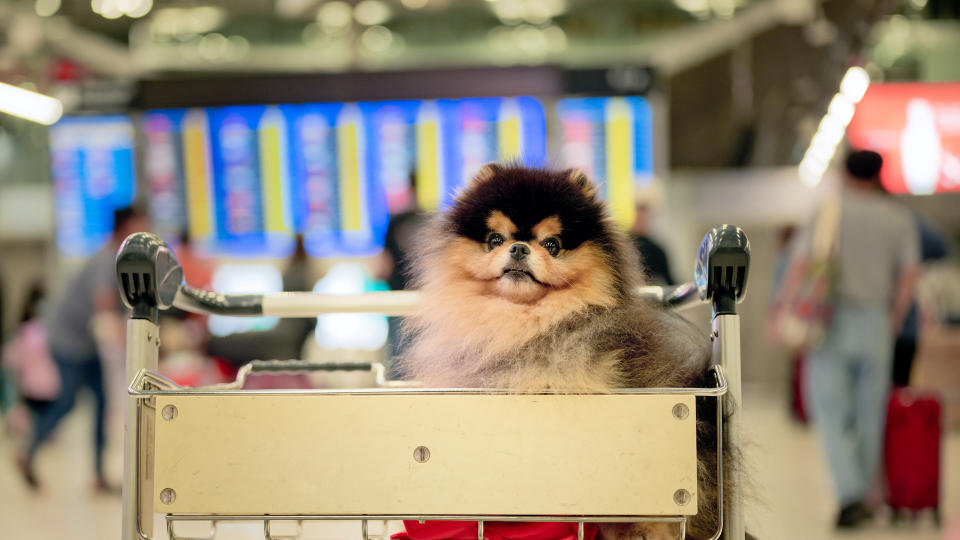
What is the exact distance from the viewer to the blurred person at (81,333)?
17.2ft

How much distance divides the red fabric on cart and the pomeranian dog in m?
0.10

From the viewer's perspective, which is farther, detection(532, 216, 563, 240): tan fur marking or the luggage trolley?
detection(532, 216, 563, 240): tan fur marking

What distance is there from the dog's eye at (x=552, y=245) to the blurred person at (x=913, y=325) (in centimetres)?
394

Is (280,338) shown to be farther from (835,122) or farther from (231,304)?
(835,122)

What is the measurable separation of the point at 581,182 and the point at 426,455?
704mm

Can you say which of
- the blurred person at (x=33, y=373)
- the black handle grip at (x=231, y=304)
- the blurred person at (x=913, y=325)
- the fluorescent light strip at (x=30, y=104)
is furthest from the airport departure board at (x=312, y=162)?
the black handle grip at (x=231, y=304)

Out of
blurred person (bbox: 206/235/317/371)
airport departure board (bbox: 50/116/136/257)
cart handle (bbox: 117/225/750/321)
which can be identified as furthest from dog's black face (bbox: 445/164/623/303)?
airport departure board (bbox: 50/116/136/257)

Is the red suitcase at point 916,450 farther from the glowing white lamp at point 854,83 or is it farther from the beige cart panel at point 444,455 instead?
the beige cart panel at point 444,455

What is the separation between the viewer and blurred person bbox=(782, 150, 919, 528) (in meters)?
4.09

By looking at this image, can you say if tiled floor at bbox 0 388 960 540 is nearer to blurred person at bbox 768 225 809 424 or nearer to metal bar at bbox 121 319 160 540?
metal bar at bbox 121 319 160 540

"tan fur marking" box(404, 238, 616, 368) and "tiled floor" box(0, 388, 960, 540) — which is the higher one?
"tan fur marking" box(404, 238, 616, 368)

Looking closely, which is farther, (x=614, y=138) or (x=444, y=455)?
(x=614, y=138)

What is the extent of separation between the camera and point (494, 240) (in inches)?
70.2

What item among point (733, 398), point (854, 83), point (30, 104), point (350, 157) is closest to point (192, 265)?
point (350, 157)
